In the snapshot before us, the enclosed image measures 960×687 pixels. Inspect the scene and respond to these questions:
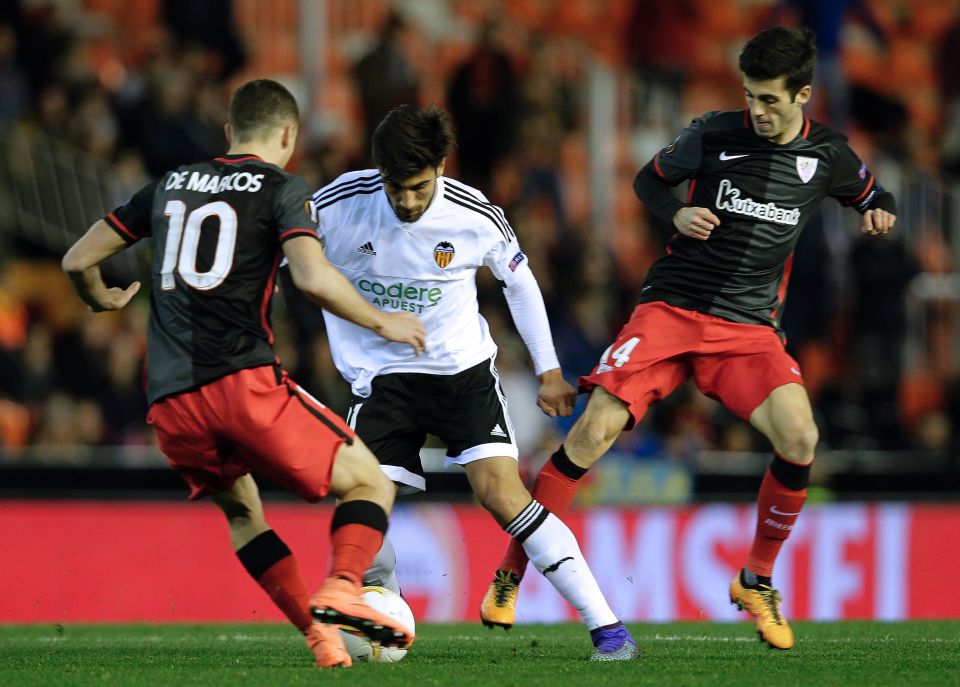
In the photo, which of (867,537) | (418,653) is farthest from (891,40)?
(418,653)

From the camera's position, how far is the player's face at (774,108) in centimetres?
682

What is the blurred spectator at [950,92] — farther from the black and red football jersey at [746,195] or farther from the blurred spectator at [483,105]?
the black and red football jersey at [746,195]

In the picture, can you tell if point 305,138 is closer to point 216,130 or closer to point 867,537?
point 216,130

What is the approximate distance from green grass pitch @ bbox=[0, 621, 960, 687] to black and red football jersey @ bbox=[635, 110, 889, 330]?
5.25ft

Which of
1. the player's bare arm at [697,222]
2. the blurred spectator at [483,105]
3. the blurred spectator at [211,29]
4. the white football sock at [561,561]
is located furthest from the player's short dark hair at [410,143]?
the blurred spectator at [211,29]

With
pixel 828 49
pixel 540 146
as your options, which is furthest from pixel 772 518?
pixel 828 49

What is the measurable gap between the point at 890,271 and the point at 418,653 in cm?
812

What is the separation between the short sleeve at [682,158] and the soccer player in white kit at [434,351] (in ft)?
2.86

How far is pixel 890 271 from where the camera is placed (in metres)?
13.7

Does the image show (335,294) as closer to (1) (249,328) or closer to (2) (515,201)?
(1) (249,328)

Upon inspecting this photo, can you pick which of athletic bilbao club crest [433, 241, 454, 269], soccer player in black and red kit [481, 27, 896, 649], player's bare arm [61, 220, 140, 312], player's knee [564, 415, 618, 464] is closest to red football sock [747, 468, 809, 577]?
soccer player in black and red kit [481, 27, 896, 649]

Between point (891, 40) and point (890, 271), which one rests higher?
point (891, 40)

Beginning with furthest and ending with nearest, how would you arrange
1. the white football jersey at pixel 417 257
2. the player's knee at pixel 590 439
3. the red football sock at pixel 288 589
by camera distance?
the player's knee at pixel 590 439 < the white football jersey at pixel 417 257 < the red football sock at pixel 288 589

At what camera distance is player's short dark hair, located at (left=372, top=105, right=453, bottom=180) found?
611 centimetres
